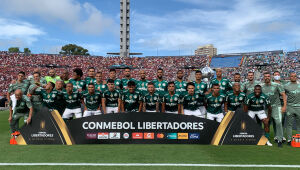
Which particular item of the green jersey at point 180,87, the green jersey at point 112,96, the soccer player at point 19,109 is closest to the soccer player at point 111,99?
the green jersey at point 112,96

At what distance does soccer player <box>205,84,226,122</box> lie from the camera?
24.1ft

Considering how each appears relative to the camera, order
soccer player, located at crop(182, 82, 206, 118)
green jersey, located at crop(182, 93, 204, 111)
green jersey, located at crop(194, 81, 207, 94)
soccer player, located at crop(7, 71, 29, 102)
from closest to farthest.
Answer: soccer player, located at crop(182, 82, 206, 118) → green jersey, located at crop(182, 93, 204, 111) → green jersey, located at crop(194, 81, 207, 94) → soccer player, located at crop(7, 71, 29, 102)

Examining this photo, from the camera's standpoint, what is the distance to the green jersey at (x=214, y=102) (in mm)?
7359

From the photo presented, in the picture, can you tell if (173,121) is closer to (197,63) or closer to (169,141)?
(169,141)

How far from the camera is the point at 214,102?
24.2ft

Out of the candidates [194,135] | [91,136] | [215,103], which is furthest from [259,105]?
[91,136]

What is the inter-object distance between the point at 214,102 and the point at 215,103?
1.7 inches

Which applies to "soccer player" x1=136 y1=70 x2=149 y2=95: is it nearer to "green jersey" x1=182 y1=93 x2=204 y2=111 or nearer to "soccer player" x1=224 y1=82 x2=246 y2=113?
"green jersey" x1=182 y1=93 x2=204 y2=111

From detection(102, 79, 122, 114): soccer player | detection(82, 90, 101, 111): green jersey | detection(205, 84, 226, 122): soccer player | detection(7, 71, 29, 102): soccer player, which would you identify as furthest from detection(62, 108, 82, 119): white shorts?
detection(205, 84, 226, 122): soccer player

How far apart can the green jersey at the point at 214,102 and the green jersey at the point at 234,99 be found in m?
0.19

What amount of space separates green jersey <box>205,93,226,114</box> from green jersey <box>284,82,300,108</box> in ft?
5.93

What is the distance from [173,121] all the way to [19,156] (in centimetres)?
383

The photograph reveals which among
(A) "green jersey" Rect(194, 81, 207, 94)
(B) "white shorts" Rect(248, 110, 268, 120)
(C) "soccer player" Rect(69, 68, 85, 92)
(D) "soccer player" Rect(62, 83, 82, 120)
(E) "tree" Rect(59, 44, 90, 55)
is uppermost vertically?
(E) "tree" Rect(59, 44, 90, 55)

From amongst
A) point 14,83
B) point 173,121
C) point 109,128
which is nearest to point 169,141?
point 173,121
